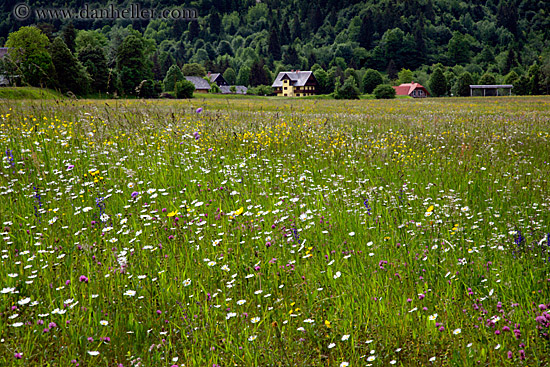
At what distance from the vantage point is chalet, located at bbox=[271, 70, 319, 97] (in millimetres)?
148000

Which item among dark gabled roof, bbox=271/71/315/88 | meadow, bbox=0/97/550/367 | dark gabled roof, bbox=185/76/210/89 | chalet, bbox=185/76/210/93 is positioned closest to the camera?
meadow, bbox=0/97/550/367

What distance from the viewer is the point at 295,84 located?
150 m

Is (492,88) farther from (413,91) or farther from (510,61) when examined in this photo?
(510,61)

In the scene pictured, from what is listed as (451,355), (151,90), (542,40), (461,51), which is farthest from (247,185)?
(542,40)

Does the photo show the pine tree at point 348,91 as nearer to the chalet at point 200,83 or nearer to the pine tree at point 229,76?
the chalet at point 200,83

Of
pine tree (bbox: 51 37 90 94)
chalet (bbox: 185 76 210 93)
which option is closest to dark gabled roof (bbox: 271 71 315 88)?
chalet (bbox: 185 76 210 93)

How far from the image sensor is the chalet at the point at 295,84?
486 feet

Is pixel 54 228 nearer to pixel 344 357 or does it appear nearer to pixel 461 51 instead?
pixel 344 357

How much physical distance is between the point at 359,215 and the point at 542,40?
236671 mm

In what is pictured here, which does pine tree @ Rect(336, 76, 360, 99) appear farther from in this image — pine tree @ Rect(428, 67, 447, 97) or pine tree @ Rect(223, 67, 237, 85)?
pine tree @ Rect(223, 67, 237, 85)

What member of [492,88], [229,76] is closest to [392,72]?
[492,88]

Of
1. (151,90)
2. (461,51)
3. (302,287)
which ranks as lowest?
(302,287)

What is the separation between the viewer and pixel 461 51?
18488cm

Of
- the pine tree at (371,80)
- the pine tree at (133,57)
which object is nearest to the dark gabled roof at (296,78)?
the pine tree at (371,80)
